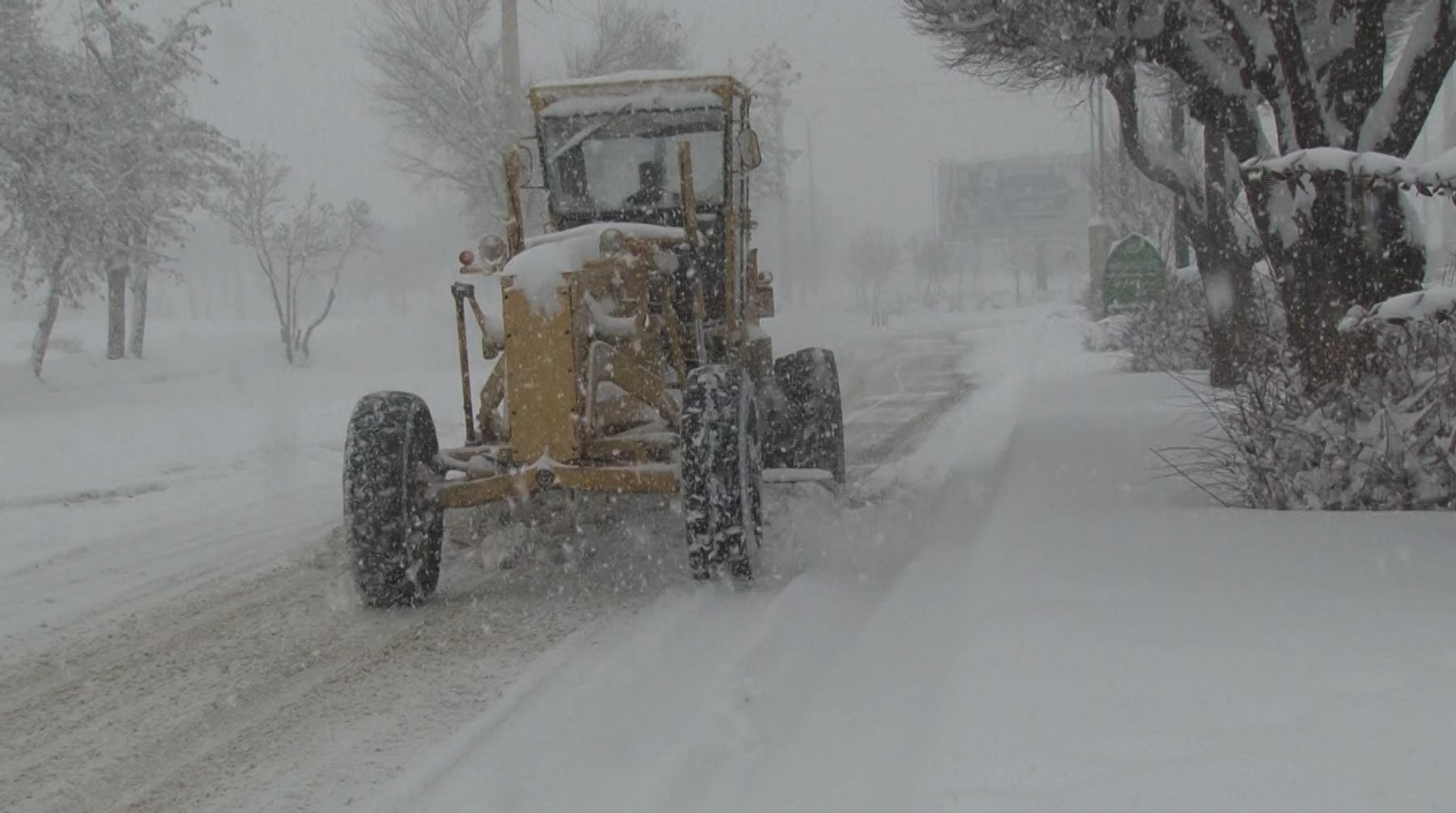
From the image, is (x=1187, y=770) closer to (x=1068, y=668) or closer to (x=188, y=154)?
(x=1068, y=668)

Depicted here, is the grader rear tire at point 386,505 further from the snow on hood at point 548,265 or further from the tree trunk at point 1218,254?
the tree trunk at point 1218,254

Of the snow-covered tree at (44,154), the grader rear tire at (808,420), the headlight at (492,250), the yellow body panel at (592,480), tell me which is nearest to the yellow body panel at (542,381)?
the yellow body panel at (592,480)

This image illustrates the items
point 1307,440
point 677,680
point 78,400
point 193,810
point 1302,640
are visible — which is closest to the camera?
point 193,810

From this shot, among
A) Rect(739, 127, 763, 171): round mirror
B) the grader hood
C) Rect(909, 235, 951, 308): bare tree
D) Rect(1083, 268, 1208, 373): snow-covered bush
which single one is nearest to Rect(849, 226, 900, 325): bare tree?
Rect(909, 235, 951, 308): bare tree

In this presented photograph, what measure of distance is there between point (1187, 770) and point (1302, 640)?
1.19 meters

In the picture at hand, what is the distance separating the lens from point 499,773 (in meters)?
3.64

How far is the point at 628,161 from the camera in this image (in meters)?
7.36

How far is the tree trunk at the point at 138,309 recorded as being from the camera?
27.5 metres

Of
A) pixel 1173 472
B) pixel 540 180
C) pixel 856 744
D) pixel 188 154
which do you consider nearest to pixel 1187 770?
pixel 856 744

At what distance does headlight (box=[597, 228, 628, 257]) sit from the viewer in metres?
5.84

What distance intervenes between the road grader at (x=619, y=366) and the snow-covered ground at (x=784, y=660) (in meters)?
0.39

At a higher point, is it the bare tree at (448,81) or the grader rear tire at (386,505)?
the bare tree at (448,81)

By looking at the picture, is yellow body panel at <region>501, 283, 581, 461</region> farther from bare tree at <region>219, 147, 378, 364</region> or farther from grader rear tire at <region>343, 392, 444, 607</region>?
bare tree at <region>219, 147, 378, 364</region>

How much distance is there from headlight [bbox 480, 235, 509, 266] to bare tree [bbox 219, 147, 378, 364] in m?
23.5
